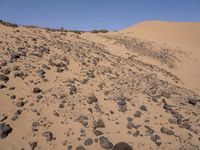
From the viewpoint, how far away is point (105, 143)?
26.7 feet

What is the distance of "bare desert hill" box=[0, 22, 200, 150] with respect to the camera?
329 inches

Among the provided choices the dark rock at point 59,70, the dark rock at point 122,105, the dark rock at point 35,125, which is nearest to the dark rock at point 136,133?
the dark rock at point 122,105

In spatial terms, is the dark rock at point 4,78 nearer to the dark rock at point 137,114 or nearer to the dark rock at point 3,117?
the dark rock at point 3,117

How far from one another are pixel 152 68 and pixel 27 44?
301 inches

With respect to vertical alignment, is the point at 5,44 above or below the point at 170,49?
above

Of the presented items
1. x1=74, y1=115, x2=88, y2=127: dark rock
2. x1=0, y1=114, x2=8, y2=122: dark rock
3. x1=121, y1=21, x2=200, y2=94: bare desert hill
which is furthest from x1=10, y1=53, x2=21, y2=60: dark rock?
x1=121, y1=21, x2=200, y2=94: bare desert hill

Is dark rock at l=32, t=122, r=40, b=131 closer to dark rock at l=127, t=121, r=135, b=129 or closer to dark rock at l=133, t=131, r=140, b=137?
dark rock at l=127, t=121, r=135, b=129

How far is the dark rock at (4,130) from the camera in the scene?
796 centimetres

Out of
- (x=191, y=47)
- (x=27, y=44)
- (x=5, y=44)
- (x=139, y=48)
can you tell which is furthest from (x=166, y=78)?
(x=191, y=47)

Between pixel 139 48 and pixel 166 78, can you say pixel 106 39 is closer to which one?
pixel 139 48

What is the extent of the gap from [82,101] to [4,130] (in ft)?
9.82

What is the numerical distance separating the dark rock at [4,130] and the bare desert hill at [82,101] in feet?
0.10

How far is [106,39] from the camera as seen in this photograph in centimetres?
2036

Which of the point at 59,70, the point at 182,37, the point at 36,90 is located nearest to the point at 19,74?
the point at 36,90
